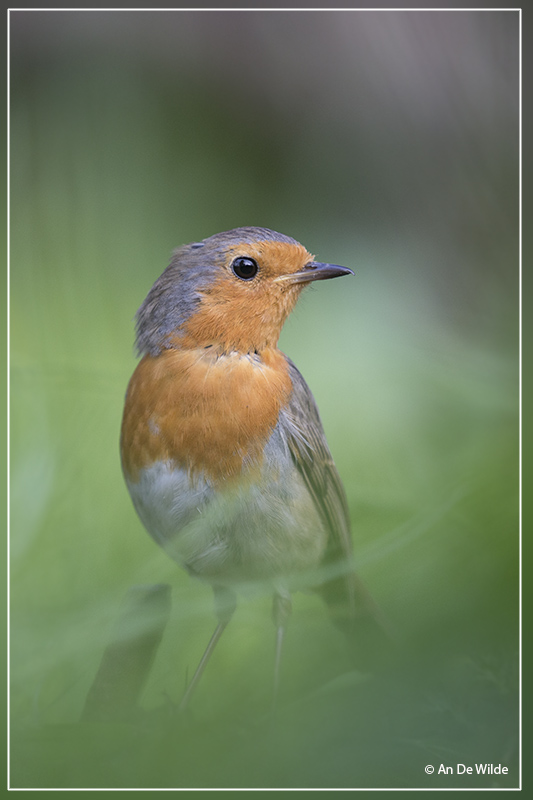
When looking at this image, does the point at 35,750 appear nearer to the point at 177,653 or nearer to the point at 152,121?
the point at 177,653

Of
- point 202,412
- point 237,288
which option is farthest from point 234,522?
point 237,288

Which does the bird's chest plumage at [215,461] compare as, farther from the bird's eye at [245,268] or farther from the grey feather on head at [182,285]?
the bird's eye at [245,268]

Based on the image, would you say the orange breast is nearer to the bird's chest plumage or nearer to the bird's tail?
the bird's chest plumage

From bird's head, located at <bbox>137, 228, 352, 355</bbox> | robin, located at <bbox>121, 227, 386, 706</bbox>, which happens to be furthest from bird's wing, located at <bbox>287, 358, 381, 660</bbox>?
bird's head, located at <bbox>137, 228, 352, 355</bbox>

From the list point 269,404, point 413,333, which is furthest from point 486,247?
point 269,404

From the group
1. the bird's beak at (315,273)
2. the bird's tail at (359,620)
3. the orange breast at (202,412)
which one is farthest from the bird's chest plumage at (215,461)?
the bird's tail at (359,620)

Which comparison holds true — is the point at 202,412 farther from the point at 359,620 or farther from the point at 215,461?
the point at 359,620
